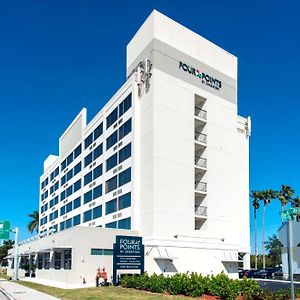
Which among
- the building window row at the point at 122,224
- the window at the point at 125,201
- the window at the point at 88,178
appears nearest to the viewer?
the building window row at the point at 122,224

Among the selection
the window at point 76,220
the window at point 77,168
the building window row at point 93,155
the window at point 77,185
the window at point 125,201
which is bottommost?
the window at point 76,220

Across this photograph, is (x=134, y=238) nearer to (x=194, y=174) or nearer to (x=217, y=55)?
(x=194, y=174)

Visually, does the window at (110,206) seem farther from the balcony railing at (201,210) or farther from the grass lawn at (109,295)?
the grass lawn at (109,295)

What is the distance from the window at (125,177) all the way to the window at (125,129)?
399 centimetres

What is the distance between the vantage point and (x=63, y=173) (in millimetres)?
75188

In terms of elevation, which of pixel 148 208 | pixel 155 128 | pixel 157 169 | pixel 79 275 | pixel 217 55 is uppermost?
pixel 217 55

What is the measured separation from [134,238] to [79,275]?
5.97 m

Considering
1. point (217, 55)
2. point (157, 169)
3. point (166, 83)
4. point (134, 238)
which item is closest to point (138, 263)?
point (134, 238)

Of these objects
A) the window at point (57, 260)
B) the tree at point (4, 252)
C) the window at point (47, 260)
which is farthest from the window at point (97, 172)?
the tree at point (4, 252)

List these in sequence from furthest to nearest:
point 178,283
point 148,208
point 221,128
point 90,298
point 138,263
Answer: point 221,128 < point 148,208 < point 138,263 < point 178,283 < point 90,298

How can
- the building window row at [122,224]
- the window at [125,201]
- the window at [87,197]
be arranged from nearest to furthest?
1. the building window row at [122,224]
2. the window at [125,201]
3. the window at [87,197]

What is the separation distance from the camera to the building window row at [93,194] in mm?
55287

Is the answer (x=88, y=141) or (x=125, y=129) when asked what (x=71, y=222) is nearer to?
(x=88, y=141)

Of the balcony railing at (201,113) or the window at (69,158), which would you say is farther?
the window at (69,158)
